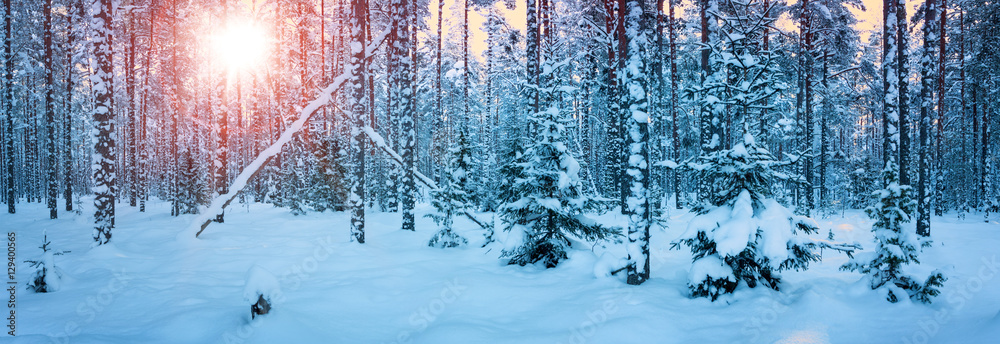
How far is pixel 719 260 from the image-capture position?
6469mm

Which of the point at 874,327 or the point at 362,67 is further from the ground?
the point at 362,67

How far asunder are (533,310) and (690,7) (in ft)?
94.6

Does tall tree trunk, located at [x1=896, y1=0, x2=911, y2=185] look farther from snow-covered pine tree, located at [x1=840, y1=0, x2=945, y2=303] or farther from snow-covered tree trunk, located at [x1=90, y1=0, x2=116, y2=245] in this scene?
snow-covered tree trunk, located at [x1=90, y1=0, x2=116, y2=245]

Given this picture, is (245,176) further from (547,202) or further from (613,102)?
(613,102)

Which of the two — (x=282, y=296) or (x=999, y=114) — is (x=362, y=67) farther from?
(x=999, y=114)

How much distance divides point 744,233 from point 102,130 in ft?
47.7

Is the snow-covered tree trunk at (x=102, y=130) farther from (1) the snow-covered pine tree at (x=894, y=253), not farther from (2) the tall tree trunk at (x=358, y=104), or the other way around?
(1) the snow-covered pine tree at (x=894, y=253)

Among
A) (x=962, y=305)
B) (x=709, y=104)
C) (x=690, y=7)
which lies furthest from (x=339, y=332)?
(x=690, y=7)

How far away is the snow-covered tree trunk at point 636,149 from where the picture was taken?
717 cm

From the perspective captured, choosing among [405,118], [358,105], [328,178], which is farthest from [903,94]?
[328,178]

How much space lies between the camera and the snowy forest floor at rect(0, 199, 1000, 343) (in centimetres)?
506

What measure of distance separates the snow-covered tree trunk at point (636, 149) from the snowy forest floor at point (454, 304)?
591 millimetres

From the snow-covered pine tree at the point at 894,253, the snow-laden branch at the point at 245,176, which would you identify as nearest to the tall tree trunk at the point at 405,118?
the snow-laden branch at the point at 245,176

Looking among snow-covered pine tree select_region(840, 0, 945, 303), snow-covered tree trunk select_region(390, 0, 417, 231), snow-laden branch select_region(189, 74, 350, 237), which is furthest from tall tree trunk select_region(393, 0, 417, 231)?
snow-covered pine tree select_region(840, 0, 945, 303)
